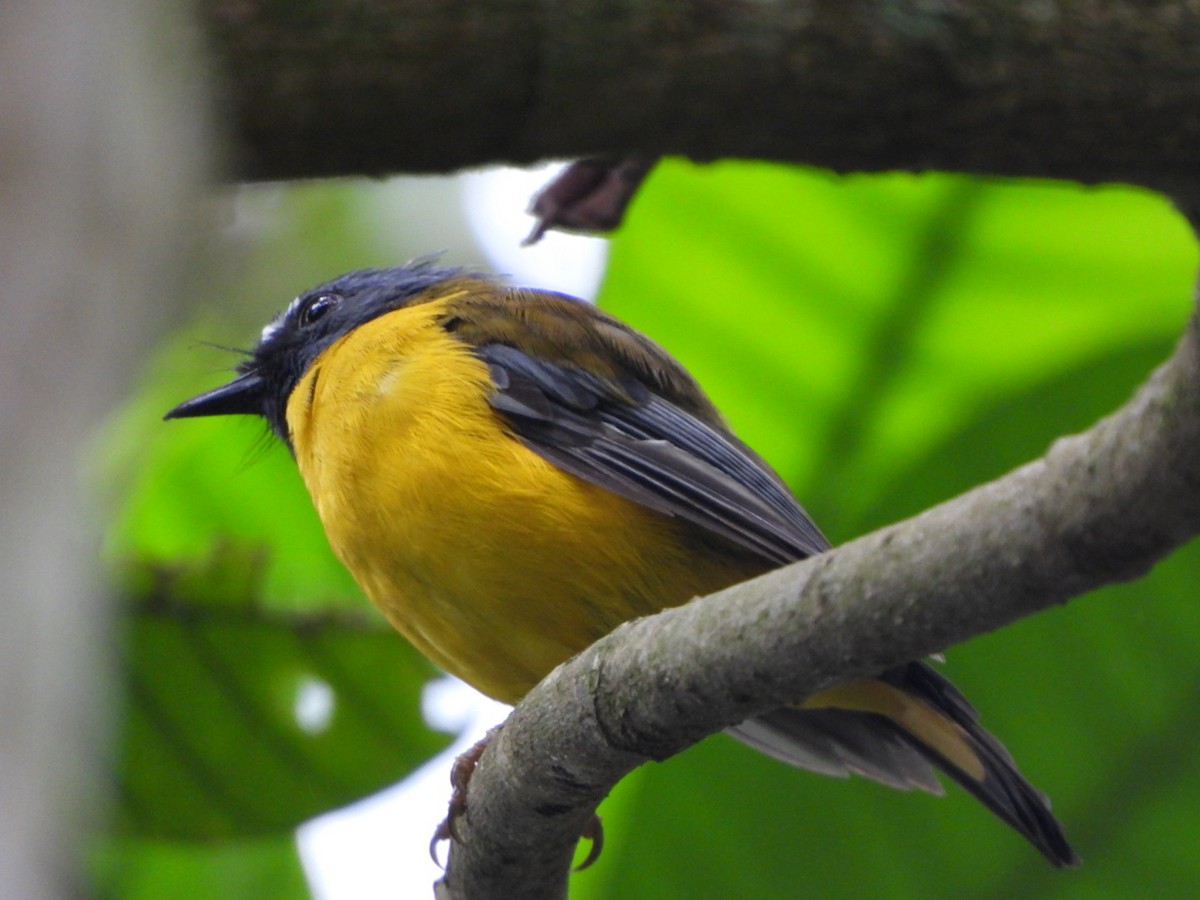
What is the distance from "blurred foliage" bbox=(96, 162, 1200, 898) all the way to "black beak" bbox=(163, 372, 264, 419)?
4.2 inches

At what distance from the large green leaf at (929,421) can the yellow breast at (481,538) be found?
58cm

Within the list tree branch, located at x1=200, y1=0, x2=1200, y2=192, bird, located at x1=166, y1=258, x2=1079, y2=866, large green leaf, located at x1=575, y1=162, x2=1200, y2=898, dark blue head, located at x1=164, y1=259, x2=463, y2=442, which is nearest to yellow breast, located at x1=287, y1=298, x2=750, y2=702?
bird, located at x1=166, y1=258, x2=1079, y2=866

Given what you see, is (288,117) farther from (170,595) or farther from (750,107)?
(170,595)

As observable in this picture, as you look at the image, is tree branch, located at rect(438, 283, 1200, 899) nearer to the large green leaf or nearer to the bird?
the bird

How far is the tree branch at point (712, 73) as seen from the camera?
3064 mm

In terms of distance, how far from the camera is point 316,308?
4703 millimetres

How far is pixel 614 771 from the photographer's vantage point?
8.17ft

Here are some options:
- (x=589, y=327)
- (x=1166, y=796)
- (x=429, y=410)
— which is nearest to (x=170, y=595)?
(x=429, y=410)

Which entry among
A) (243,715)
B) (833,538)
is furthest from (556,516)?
(243,715)

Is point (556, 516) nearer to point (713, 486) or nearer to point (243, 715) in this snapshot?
point (713, 486)

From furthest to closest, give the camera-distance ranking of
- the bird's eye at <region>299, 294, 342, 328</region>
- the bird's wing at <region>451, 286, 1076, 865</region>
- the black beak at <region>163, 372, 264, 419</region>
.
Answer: the bird's eye at <region>299, 294, 342, 328</region> < the black beak at <region>163, 372, 264, 419</region> < the bird's wing at <region>451, 286, 1076, 865</region>

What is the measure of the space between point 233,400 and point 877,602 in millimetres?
3177

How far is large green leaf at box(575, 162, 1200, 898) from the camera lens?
3.54 m

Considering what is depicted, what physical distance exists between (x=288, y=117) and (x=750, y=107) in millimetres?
944
